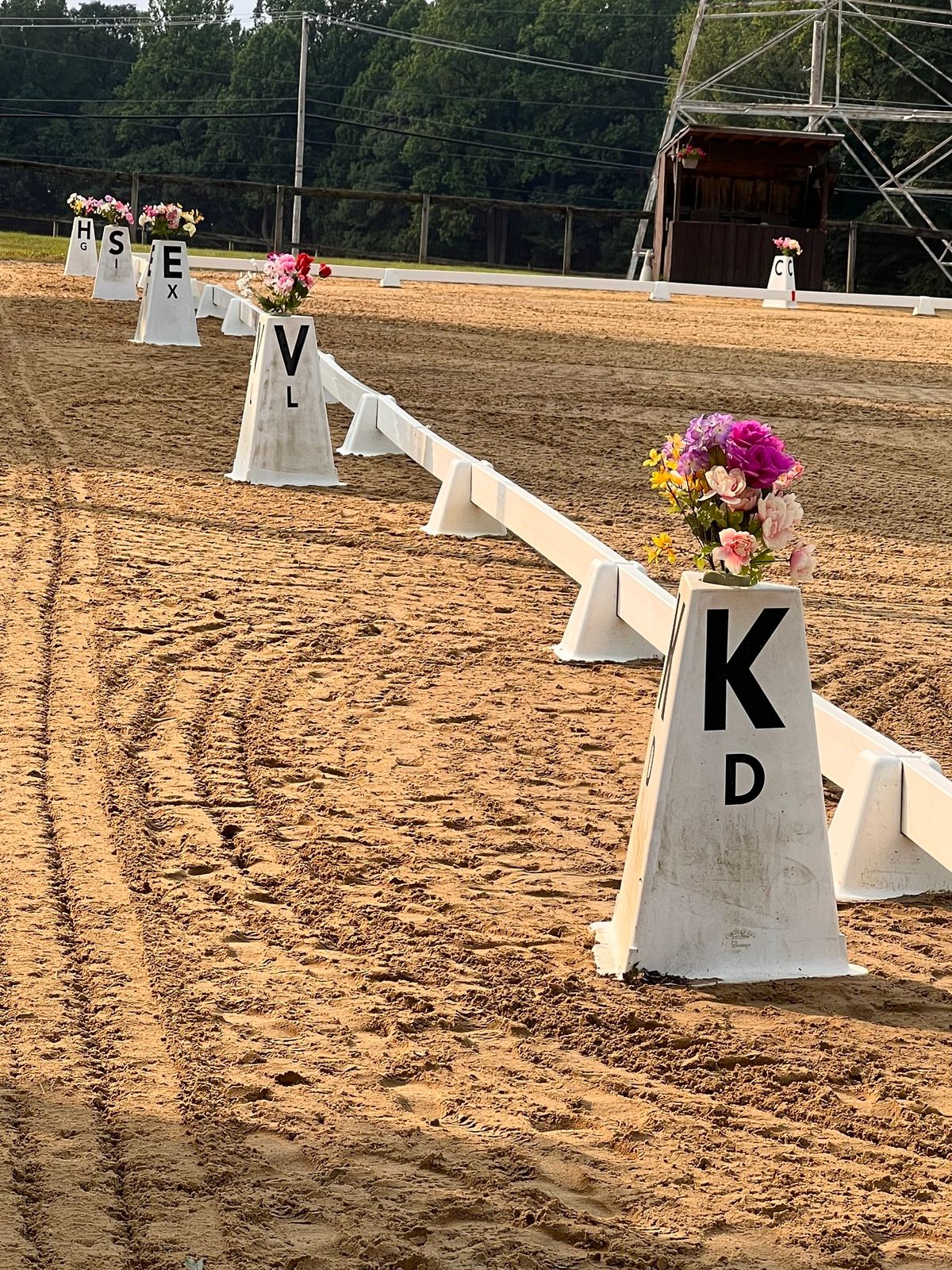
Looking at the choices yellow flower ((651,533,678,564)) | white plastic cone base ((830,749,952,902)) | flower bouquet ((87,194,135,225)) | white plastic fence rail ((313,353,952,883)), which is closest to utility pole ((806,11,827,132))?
flower bouquet ((87,194,135,225))

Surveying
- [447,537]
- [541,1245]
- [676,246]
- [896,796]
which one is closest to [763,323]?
[676,246]

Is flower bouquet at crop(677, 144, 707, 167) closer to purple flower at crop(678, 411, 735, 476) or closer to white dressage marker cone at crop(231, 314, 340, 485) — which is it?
white dressage marker cone at crop(231, 314, 340, 485)

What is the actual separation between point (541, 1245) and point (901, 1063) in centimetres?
103

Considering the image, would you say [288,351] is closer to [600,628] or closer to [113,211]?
[600,628]

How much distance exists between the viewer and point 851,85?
185 ft

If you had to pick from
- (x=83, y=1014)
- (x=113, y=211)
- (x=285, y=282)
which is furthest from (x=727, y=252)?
(x=83, y=1014)

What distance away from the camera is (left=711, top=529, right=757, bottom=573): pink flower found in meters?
3.82

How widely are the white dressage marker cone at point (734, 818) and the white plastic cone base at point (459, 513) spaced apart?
485 cm

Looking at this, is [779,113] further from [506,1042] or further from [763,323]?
[506,1042]

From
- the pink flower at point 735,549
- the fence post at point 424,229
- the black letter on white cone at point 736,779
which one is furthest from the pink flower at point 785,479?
the fence post at point 424,229

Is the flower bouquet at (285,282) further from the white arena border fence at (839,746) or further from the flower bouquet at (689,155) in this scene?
the flower bouquet at (689,155)

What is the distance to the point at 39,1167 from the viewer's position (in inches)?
116

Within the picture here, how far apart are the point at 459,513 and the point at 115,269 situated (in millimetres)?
14627

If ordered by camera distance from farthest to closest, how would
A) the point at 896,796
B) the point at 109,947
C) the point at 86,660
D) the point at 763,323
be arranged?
the point at 763,323 < the point at 86,660 < the point at 896,796 < the point at 109,947
